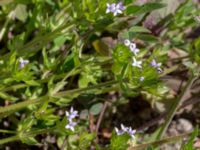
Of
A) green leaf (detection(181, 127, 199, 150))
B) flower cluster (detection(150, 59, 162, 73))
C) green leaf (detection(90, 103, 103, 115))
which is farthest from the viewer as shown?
green leaf (detection(90, 103, 103, 115))

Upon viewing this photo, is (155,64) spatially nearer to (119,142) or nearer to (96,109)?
(119,142)

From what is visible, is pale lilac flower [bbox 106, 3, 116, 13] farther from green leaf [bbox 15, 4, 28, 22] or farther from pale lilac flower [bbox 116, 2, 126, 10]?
green leaf [bbox 15, 4, 28, 22]

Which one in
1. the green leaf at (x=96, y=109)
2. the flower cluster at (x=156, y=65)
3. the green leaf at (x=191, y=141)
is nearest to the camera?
the green leaf at (x=191, y=141)

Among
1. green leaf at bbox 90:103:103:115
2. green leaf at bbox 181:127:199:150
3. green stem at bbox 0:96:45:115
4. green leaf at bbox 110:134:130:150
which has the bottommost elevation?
green leaf at bbox 181:127:199:150

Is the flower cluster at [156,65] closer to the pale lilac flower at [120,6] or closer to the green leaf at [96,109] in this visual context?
the pale lilac flower at [120,6]

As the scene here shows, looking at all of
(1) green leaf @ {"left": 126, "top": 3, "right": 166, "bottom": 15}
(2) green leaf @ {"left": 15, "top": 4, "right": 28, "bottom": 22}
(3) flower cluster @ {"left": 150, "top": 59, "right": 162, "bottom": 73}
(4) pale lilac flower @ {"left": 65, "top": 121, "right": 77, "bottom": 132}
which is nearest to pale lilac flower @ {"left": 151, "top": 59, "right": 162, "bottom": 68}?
(3) flower cluster @ {"left": 150, "top": 59, "right": 162, "bottom": 73}

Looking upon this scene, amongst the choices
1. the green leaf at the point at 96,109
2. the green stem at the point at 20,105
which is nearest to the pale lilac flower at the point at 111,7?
the green stem at the point at 20,105

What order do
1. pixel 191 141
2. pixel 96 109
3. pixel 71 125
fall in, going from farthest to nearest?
1. pixel 96 109
2. pixel 71 125
3. pixel 191 141

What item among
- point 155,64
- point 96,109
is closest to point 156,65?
point 155,64

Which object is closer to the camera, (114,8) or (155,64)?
(114,8)

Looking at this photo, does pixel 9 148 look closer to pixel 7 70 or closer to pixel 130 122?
pixel 7 70

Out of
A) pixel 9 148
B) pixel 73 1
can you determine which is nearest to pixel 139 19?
pixel 73 1
